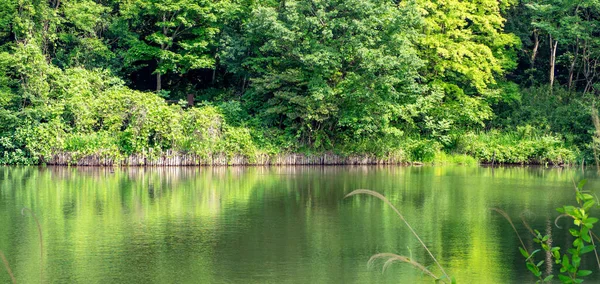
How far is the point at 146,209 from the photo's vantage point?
1727 cm

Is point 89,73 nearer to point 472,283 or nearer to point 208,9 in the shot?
point 208,9

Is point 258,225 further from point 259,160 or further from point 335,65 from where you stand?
point 335,65

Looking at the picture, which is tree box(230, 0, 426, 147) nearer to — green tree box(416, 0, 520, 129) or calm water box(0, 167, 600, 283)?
green tree box(416, 0, 520, 129)

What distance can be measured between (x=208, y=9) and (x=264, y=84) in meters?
4.66

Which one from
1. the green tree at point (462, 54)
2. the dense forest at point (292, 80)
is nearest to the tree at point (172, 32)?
the dense forest at point (292, 80)

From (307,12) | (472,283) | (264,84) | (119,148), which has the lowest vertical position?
(472,283)

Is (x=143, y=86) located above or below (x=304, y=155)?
above

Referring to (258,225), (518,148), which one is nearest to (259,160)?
(518,148)

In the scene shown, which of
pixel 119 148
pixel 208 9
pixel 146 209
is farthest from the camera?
pixel 208 9

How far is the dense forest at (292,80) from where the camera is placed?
98.8ft

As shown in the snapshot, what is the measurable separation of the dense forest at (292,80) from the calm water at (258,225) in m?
4.36

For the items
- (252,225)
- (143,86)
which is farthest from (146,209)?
(143,86)

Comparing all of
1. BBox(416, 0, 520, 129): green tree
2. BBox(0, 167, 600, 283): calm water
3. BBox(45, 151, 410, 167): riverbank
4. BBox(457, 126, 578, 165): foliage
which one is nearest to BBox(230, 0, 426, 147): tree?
BBox(45, 151, 410, 167): riverbank

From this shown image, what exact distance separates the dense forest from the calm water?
4.36 metres
